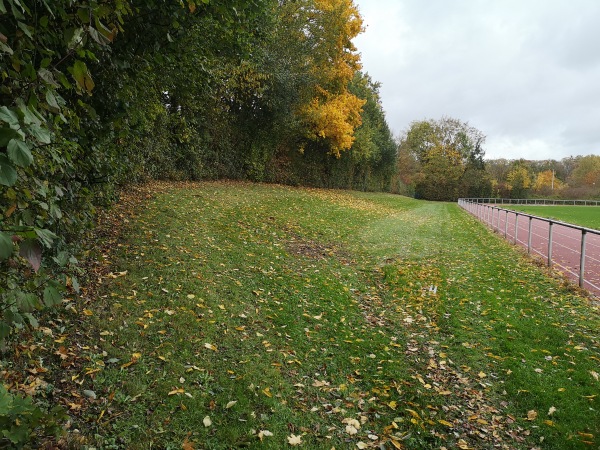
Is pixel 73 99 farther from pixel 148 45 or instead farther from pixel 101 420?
pixel 101 420

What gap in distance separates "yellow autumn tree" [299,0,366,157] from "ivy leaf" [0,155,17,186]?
23106 millimetres

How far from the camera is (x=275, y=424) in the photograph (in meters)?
3.65

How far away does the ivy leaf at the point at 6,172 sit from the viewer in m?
1.32

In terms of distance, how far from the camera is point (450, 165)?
6312 centimetres

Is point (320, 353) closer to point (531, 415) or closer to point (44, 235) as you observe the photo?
point (531, 415)

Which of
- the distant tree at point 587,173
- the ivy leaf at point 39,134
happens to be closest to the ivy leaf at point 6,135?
the ivy leaf at point 39,134

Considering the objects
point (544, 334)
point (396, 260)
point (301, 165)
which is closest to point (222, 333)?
point (544, 334)

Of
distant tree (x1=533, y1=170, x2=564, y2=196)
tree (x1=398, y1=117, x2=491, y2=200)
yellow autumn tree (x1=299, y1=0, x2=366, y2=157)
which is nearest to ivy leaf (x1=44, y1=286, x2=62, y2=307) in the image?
yellow autumn tree (x1=299, y1=0, x2=366, y2=157)

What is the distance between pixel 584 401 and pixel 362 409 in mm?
2378

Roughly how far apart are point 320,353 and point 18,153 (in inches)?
174

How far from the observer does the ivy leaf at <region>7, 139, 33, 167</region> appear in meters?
1.36

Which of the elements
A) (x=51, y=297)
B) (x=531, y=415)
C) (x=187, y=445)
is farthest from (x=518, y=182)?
(x=51, y=297)

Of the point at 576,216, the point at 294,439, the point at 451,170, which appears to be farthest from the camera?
the point at 451,170

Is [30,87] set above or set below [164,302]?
above
